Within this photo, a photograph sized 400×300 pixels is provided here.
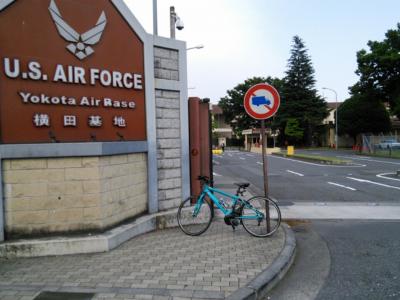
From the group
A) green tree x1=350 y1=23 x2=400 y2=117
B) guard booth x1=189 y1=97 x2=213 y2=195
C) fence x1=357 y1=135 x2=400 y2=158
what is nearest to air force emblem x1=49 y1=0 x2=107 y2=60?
guard booth x1=189 y1=97 x2=213 y2=195

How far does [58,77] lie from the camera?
570 cm

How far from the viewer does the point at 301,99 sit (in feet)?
199

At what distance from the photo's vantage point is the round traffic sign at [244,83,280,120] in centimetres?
681

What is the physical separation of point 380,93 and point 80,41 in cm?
4457

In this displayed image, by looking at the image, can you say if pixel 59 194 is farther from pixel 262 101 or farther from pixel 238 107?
pixel 238 107

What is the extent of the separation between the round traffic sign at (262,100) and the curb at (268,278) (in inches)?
93.3

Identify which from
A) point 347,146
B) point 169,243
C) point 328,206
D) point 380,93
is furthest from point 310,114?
point 169,243

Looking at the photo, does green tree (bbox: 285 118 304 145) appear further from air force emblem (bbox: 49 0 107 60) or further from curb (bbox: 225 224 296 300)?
air force emblem (bbox: 49 0 107 60)

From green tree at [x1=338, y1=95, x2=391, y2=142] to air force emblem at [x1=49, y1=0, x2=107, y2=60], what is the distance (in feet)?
153

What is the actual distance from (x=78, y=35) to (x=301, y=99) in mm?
57929

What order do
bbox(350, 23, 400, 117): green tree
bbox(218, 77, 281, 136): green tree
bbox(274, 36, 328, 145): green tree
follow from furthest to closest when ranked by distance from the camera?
bbox(218, 77, 281, 136): green tree → bbox(274, 36, 328, 145): green tree → bbox(350, 23, 400, 117): green tree

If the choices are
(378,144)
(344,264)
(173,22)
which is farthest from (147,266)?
(378,144)

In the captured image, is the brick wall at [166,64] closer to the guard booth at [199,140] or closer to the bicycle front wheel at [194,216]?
the guard booth at [199,140]

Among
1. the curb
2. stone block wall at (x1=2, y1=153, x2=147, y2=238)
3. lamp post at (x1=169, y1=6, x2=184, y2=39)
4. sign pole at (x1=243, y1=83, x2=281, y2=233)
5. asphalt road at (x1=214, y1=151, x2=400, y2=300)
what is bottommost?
asphalt road at (x1=214, y1=151, x2=400, y2=300)
